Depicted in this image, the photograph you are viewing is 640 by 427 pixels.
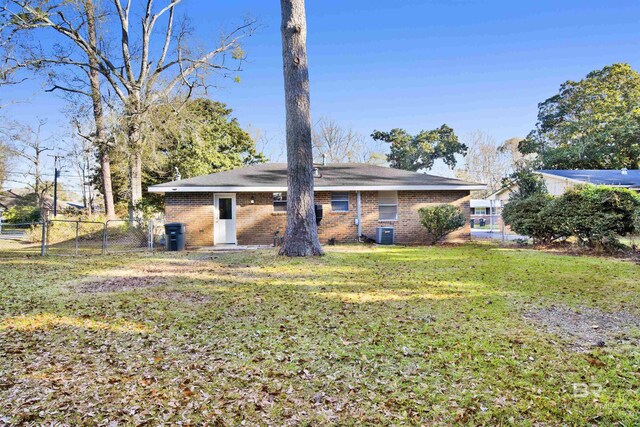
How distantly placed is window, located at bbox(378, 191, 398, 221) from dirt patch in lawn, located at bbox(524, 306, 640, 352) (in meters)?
10.3

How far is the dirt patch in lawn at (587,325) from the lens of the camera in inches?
146

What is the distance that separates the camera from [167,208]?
14.4 metres

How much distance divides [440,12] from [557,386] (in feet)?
60.0

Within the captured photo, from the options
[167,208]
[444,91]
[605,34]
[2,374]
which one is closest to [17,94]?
[167,208]

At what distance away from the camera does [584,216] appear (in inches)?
408

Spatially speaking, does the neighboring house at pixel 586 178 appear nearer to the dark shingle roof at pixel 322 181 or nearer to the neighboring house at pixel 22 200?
the dark shingle roof at pixel 322 181

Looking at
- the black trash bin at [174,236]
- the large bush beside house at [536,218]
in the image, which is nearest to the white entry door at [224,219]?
the black trash bin at [174,236]

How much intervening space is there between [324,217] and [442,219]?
448cm

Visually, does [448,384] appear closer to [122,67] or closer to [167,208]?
[167,208]

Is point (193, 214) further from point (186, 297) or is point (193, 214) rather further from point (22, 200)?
point (22, 200)

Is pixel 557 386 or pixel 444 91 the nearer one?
pixel 557 386

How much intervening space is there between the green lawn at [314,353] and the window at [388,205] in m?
8.33

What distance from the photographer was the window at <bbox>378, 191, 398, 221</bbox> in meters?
15.2

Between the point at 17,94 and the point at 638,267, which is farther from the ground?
the point at 17,94
